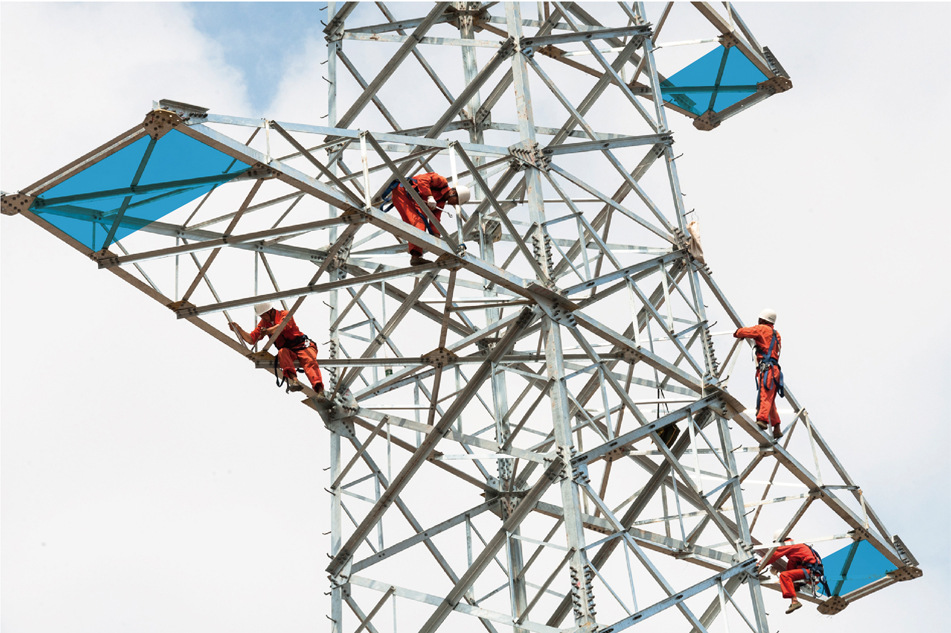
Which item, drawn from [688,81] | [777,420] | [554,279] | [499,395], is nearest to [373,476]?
[499,395]

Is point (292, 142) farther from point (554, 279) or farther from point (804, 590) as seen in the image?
point (804, 590)

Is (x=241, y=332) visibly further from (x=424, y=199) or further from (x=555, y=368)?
(x=555, y=368)

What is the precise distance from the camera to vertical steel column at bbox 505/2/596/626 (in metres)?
23.9

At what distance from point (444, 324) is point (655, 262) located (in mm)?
3930

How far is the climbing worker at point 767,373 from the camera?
28219mm

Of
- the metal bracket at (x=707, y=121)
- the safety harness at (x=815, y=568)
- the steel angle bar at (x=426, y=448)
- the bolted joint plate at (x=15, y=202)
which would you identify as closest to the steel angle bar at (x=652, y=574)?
the steel angle bar at (x=426, y=448)

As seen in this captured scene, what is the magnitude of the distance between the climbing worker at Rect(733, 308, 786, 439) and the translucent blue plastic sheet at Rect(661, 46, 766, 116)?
19.0 ft

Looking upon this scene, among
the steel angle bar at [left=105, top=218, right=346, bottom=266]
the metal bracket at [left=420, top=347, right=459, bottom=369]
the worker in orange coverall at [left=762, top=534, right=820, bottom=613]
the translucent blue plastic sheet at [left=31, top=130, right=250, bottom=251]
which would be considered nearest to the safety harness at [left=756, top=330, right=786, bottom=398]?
the worker in orange coverall at [left=762, top=534, right=820, bottom=613]

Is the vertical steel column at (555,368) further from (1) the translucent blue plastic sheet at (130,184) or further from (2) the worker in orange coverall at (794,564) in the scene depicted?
(2) the worker in orange coverall at (794,564)

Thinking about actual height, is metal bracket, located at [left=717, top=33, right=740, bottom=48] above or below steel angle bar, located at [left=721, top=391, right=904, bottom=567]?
above

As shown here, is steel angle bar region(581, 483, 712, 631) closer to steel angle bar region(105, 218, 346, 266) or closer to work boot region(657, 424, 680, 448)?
work boot region(657, 424, 680, 448)

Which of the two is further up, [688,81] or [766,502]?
[688,81]

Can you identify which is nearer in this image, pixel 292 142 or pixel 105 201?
pixel 292 142

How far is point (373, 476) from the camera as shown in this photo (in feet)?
94.3
